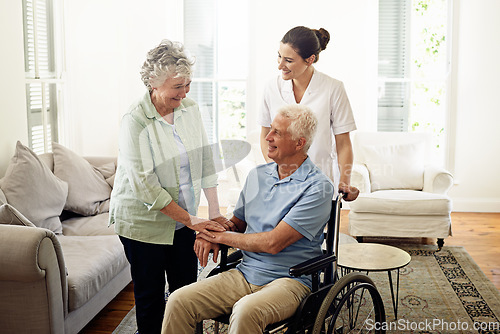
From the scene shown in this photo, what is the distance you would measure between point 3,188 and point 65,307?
0.83 metres

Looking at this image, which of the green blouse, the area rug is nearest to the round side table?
the area rug

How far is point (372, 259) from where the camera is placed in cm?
274

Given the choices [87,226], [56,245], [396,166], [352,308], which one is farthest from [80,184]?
[396,166]

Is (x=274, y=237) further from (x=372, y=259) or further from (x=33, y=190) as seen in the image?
(x=33, y=190)

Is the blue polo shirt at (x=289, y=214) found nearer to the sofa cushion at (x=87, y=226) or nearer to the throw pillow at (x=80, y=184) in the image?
the sofa cushion at (x=87, y=226)

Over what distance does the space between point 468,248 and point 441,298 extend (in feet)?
3.60

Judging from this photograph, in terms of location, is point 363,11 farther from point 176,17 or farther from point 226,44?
point 176,17

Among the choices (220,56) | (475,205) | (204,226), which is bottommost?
(475,205)

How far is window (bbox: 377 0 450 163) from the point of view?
5230mm

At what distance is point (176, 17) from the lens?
209 inches

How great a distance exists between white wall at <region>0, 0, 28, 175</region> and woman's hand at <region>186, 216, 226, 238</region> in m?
1.66

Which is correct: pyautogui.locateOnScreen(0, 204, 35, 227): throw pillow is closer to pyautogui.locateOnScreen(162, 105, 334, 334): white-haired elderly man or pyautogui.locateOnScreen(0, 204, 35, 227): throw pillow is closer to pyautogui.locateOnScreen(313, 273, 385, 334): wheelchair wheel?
pyautogui.locateOnScreen(162, 105, 334, 334): white-haired elderly man

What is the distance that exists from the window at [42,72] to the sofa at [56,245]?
1.23 feet

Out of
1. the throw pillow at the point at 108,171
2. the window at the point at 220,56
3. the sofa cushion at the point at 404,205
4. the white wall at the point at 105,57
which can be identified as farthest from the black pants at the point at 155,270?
the window at the point at 220,56
